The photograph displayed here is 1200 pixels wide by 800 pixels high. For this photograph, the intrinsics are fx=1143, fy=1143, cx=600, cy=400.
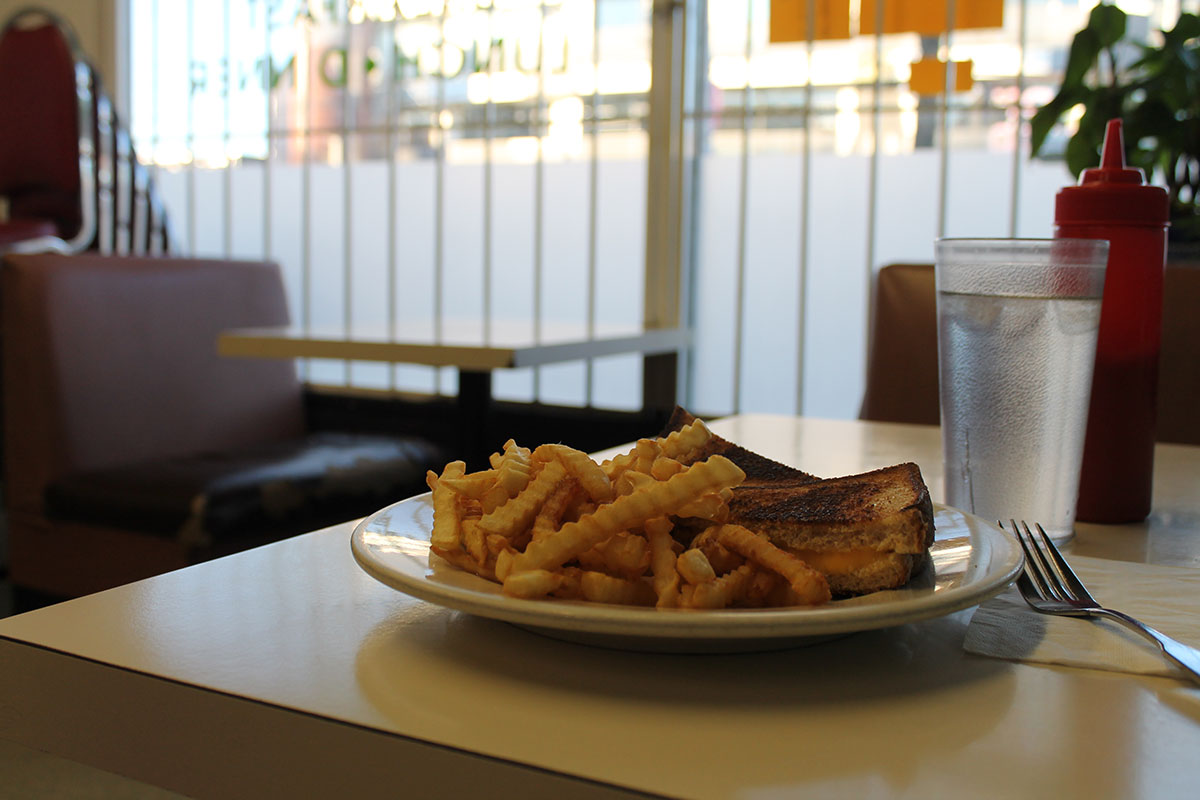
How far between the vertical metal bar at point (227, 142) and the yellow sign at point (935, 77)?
7.34ft

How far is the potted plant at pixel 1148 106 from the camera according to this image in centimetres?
195

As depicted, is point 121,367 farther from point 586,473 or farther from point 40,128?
point 586,473

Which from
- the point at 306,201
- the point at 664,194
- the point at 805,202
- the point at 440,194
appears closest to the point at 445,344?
the point at 664,194

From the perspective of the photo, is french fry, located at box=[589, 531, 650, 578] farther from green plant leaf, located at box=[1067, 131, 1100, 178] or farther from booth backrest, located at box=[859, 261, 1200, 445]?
green plant leaf, located at box=[1067, 131, 1100, 178]

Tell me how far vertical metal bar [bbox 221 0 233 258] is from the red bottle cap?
3437mm

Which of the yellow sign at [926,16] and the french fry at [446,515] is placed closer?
the french fry at [446,515]

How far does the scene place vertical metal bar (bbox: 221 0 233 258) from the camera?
376 cm

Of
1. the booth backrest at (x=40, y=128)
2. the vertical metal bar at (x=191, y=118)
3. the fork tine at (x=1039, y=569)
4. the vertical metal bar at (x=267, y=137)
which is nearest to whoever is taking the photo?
the fork tine at (x=1039, y=569)

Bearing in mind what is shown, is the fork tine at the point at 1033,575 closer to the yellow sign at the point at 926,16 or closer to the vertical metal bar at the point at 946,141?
the vertical metal bar at the point at 946,141

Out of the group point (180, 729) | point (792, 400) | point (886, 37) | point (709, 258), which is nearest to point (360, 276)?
point (709, 258)

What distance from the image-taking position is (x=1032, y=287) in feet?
2.36

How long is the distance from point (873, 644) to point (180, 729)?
0.29 m

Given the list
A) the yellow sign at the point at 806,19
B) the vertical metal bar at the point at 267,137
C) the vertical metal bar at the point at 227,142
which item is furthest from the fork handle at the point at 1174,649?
the vertical metal bar at the point at 227,142

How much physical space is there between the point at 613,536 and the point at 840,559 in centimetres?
10
